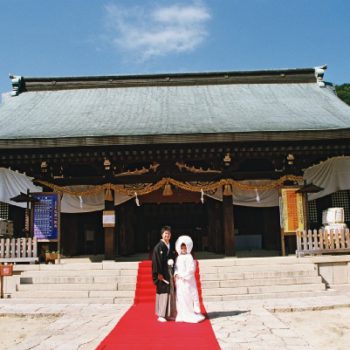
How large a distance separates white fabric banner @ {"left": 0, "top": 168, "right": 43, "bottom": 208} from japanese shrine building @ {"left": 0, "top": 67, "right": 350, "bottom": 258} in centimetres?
73

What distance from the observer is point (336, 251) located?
1017 cm

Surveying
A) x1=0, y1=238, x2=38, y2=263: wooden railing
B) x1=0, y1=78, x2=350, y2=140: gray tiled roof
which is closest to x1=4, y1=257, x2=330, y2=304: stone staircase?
x1=0, y1=238, x2=38, y2=263: wooden railing

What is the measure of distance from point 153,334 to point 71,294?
144 inches

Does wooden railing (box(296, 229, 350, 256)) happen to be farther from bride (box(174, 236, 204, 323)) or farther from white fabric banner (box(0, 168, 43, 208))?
white fabric banner (box(0, 168, 43, 208))

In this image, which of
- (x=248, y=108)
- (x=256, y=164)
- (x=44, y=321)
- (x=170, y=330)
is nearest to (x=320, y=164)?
(x=256, y=164)

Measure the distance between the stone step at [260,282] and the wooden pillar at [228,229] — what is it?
7.10 ft

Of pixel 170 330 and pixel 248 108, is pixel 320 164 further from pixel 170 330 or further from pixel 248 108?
pixel 170 330

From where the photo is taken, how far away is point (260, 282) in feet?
29.2

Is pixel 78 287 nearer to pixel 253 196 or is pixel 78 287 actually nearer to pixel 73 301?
pixel 73 301

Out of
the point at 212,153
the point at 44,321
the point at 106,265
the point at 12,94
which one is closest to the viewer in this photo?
the point at 44,321

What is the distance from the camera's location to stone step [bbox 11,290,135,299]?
8.54m

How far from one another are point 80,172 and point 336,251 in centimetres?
821

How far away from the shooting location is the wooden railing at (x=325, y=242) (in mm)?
10195

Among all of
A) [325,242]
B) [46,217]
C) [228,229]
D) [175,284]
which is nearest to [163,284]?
[175,284]
